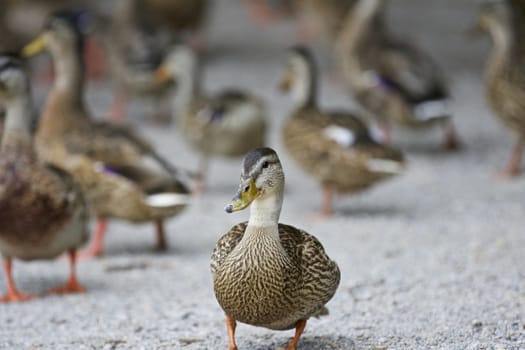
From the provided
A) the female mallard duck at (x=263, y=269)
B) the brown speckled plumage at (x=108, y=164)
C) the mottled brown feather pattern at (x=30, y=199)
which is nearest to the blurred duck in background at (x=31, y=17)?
the brown speckled plumage at (x=108, y=164)

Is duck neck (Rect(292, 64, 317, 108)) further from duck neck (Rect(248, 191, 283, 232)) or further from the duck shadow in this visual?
duck neck (Rect(248, 191, 283, 232))

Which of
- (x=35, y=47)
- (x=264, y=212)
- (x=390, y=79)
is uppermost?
(x=35, y=47)

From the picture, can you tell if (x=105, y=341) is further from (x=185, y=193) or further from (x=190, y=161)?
(x=190, y=161)

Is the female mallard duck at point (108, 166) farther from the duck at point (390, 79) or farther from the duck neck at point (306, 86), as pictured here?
the duck at point (390, 79)

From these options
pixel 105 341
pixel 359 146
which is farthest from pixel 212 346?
pixel 359 146

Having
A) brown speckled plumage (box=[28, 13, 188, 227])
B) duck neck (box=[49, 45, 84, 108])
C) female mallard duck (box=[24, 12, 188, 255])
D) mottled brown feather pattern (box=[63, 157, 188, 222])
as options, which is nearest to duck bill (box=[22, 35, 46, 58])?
duck neck (box=[49, 45, 84, 108])

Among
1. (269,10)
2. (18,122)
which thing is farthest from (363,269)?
(269,10)

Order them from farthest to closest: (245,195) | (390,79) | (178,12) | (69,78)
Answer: (178,12)
(390,79)
(69,78)
(245,195)

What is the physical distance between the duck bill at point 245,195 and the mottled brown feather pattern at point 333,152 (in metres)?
3.67

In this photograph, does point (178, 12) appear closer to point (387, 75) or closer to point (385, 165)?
point (387, 75)

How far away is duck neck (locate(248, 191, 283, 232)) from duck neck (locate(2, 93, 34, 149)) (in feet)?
7.76

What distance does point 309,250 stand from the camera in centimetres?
432

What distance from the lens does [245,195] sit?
13.3 ft

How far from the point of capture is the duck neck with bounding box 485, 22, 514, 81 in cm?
923
